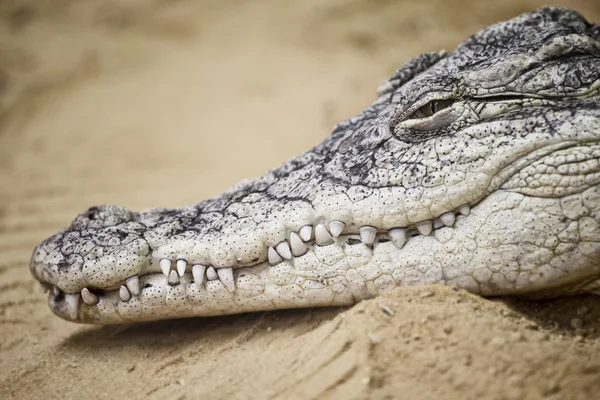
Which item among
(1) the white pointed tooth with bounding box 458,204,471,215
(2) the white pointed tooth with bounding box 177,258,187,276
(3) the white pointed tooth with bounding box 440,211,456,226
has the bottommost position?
(2) the white pointed tooth with bounding box 177,258,187,276

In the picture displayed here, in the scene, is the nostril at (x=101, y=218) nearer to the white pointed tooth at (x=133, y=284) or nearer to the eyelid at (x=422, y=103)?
the white pointed tooth at (x=133, y=284)

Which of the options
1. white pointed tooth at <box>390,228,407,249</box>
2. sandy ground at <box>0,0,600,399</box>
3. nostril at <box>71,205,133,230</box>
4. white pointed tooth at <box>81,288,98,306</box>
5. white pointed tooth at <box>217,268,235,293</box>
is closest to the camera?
sandy ground at <box>0,0,600,399</box>

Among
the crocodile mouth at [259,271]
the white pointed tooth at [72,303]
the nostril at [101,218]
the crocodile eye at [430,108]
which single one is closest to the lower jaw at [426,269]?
the crocodile mouth at [259,271]

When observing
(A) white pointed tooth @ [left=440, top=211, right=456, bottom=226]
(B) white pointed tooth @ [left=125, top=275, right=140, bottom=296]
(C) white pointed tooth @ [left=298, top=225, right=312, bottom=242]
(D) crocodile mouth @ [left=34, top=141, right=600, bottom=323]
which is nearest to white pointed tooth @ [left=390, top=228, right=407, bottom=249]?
(D) crocodile mouth @ [left=34, top=141, right=600, bottom=323]

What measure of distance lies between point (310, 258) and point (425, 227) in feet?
1.57

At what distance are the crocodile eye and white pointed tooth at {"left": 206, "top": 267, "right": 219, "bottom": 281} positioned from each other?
1064 mm

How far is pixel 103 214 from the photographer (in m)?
2.60

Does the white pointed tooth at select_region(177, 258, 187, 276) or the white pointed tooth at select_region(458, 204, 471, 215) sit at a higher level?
the white pointed tooth at select_region(458, 204, 471, 215)

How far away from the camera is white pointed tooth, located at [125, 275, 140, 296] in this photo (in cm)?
241

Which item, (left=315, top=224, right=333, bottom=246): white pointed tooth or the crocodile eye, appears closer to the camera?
(left=315, top=224, right=333, bottom=246): white pointed tooth

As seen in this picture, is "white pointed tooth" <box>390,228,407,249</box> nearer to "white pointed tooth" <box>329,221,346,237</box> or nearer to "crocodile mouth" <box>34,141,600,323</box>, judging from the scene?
"crocodile mouth" <box>34,141,600,323</box>

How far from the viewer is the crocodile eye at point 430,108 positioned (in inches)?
93.9

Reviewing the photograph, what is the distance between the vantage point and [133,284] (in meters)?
2.41

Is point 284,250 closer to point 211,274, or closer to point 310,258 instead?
point 310,258
